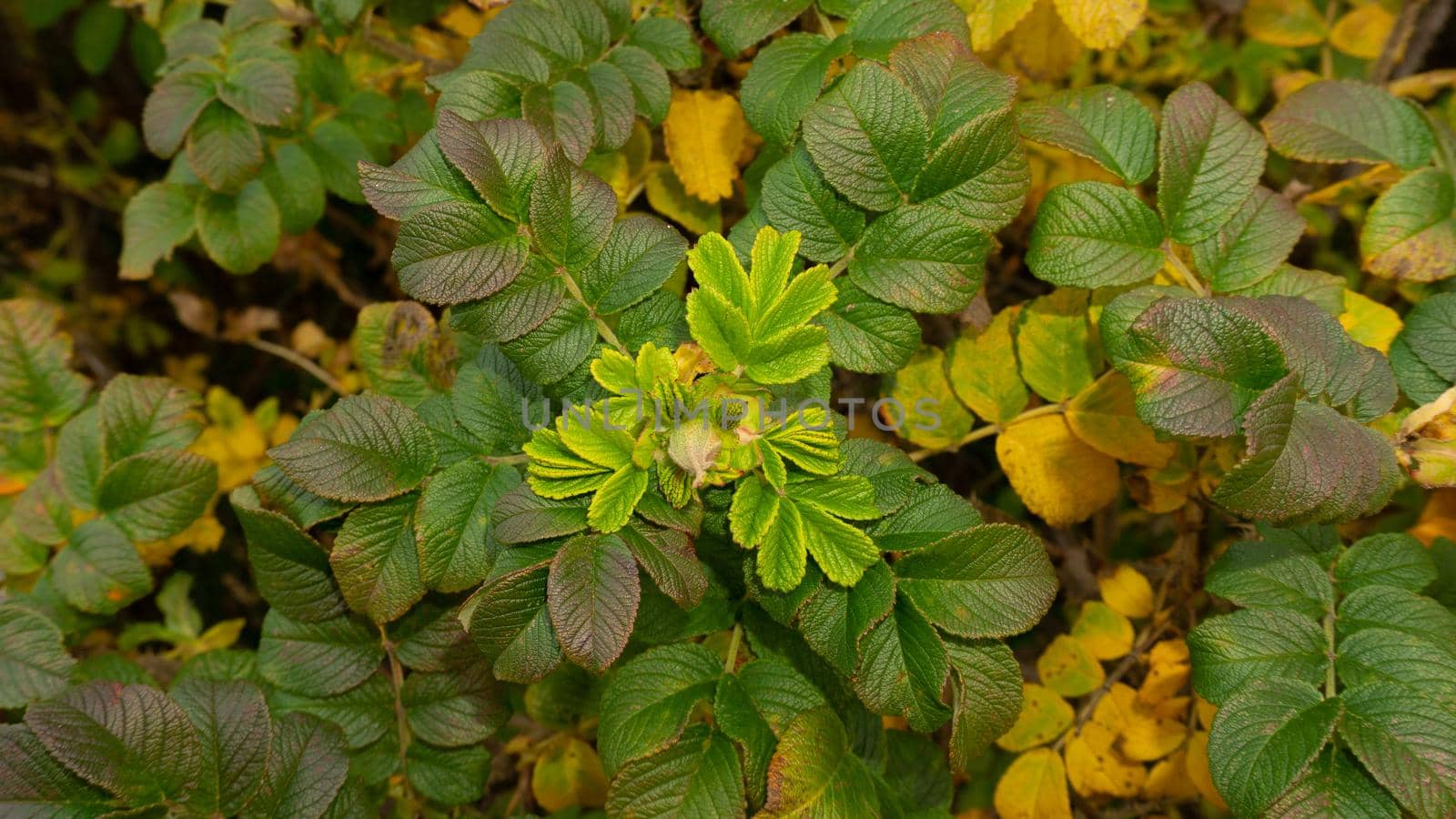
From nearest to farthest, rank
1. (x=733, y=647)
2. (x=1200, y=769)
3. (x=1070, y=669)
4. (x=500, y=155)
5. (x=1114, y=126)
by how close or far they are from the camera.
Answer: (x=500, y=155) < (x=733, y=647) < (x=1114, y=126) < (x=1200, y=769) < (x=1070, y=669)

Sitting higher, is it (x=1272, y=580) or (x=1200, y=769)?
(x=1272, y=580)

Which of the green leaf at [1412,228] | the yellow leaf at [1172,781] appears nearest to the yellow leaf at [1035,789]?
the yellow leaf at [1172,781]

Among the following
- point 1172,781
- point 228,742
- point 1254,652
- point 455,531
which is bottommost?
point 1172,781

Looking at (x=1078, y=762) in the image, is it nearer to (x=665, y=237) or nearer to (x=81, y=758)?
(x=665, y=237)

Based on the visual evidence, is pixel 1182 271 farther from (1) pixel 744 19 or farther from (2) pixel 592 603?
(2) pixel 592 603

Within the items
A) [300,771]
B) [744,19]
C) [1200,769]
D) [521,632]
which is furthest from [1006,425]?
[300,771]

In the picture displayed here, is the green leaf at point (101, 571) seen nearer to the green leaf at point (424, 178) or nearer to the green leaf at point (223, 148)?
the green leaf at point (223, 148)

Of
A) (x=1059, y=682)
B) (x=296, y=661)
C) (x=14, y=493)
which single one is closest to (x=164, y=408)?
(x=14, y=493)
